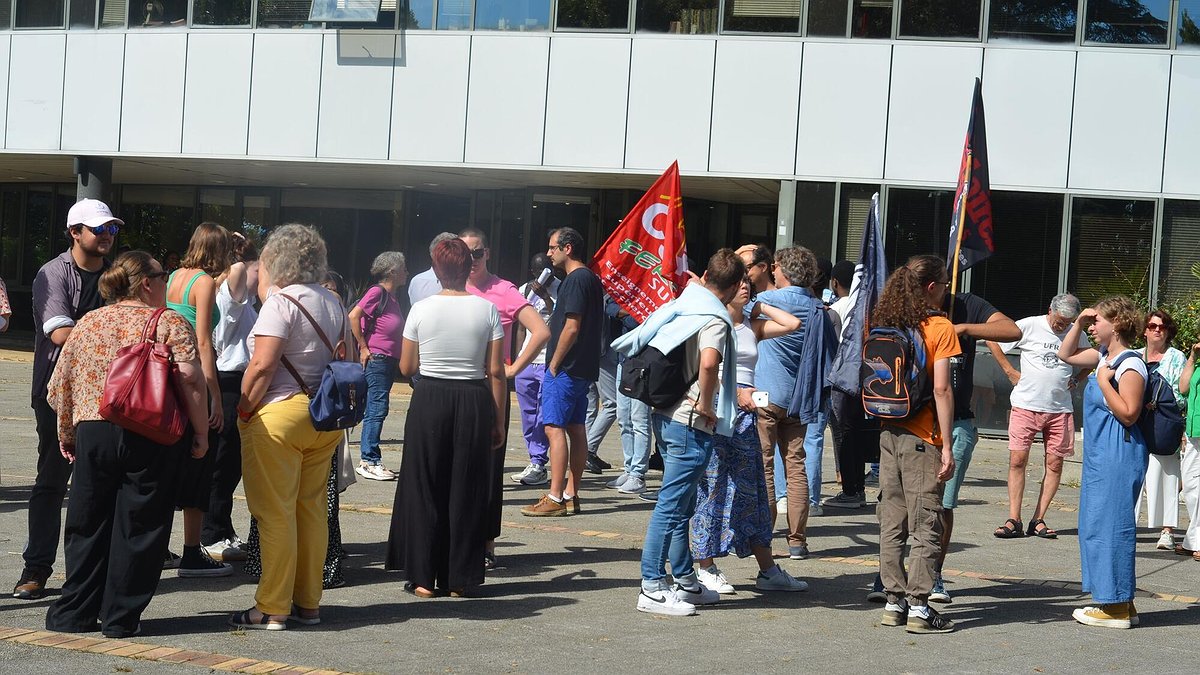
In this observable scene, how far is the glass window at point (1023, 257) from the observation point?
1845 cm

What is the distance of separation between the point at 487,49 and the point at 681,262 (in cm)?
1175

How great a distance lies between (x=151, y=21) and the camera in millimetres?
21891

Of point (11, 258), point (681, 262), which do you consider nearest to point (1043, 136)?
point (681, 262)

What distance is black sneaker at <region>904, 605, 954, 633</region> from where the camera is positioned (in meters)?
6.70

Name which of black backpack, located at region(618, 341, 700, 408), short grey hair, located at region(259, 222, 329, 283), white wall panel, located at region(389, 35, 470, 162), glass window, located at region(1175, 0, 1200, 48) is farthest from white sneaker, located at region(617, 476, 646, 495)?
glass window, located at region(1175, 0, 1200, 48)

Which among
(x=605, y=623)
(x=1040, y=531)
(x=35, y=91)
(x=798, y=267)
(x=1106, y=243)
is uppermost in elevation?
(x=35, y=91)

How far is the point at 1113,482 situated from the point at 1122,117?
496 inches

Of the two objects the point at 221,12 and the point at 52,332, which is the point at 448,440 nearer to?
the point at 52,332

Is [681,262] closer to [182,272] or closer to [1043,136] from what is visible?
[182,272]

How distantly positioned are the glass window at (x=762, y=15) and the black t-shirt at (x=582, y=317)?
10579 mm

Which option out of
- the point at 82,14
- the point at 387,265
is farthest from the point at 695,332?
the point at 82,14

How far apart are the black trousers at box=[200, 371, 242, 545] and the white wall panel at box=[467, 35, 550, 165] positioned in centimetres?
1302

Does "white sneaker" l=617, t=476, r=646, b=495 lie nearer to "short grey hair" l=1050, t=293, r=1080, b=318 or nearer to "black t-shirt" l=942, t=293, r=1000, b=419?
"black t-shirt" l=942, t=293, r=1000, b=419

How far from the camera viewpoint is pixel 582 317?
9570mm
